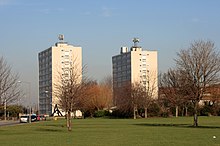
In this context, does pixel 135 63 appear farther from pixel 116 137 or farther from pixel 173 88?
pixel 116 137

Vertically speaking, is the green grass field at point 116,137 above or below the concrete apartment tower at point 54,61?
below

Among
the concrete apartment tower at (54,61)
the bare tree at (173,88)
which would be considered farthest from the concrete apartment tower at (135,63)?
the bare tree at (173,88)


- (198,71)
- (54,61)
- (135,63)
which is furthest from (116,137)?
(135,63)

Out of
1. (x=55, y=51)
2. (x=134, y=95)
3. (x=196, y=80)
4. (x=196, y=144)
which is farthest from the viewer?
(x=55, y=51)

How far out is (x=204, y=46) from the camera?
58.8 metres

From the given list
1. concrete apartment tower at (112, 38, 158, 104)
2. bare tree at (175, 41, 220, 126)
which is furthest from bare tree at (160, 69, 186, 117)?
concrete apartment tower at (112, 38, 158, 104)

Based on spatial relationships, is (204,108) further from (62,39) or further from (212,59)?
(62,39)

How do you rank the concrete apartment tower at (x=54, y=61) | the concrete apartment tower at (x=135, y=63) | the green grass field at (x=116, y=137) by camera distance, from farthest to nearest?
the concrete apartment tower at (x=135, y=63)
the concrete apartment tower at (x=54, y=61)
the green grass field at (x=116, y=137)

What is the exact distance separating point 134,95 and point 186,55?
162 feet

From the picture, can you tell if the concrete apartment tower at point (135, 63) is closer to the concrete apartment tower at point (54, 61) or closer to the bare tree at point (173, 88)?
the concrete apartment tower at point (54, 61)

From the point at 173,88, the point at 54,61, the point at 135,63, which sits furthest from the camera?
the point at 135,63

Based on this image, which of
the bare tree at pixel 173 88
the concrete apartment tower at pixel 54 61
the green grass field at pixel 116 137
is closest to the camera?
the green grass field at pixel 116 137

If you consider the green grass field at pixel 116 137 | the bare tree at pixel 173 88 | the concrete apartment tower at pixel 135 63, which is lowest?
the green grass field at pixel 116 137

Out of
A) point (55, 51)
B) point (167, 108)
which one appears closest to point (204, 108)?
point (167, 108)
